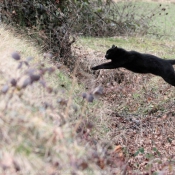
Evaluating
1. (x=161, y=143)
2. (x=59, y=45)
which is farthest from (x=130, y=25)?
(x=161, y=143)

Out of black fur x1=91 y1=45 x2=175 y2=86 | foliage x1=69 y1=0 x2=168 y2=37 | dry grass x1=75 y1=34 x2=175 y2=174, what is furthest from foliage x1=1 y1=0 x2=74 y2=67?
foliage x1=69 y1=0 x2=168 y2=37

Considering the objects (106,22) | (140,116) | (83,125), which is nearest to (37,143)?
(83,125)

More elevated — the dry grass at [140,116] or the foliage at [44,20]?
the foliage at [44,20]

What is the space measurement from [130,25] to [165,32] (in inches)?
79.1

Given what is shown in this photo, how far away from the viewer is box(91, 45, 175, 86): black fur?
763cm

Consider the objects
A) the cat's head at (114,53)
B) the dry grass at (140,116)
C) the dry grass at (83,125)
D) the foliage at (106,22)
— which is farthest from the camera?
the foliage at (106,22)

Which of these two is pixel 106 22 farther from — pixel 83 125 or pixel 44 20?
pixel 83 125

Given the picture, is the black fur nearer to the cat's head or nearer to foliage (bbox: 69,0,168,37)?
the cat's head

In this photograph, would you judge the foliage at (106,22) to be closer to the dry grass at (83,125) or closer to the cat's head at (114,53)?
the dry grass at (83,125)

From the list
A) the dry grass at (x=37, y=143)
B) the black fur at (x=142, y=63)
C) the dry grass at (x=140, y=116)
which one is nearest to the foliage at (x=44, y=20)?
the dry grass at (x=140, y=116)

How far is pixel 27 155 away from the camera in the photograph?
3.10 m

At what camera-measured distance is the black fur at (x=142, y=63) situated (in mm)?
7629

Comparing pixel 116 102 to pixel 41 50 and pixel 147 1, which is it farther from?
pixel 147 1

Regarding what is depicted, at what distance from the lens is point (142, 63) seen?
7766mm
